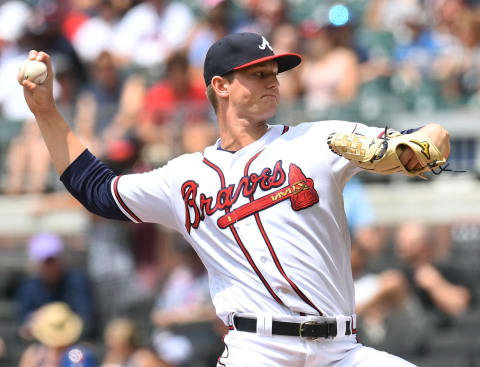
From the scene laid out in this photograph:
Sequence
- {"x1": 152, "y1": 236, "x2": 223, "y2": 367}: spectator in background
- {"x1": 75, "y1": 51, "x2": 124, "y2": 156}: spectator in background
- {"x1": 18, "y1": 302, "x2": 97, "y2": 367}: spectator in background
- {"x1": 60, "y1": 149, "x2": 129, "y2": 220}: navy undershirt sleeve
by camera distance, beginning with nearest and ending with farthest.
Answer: {"x1": 60, "y1": 149, "x2": 129, "y2": 220}: navy undershirt sleeve → {"x1": 18, "y1": 302, "x2": 97, "y2": 367}: spectator in background → {"x1": 152, "y1": 236, "x2": 223, "y2": 367}: spectator in background → {"x1": 75, "y1": 51, "x2": 124, "y2": 156}: spectator in background

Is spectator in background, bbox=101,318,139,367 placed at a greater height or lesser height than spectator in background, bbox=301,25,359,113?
lesser

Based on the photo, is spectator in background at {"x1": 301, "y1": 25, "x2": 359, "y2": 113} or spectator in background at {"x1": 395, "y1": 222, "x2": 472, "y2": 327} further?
spectator in background at {"x1": 301, "y1": 25, "x2": 359, "y2": 113}

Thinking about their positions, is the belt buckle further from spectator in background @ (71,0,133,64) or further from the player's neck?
spectator in background @ (71,0,133,64)

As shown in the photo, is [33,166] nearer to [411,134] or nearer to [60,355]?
[60,355]

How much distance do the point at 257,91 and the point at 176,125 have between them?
16.8ft

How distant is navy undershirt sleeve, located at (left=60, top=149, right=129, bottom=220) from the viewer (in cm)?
403

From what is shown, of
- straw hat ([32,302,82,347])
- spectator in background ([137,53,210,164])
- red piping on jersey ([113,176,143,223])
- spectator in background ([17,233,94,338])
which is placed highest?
spectator in background ([137,53,210,164])

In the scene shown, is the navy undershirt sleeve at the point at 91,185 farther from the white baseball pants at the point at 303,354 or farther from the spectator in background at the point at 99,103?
the spectator in background at the point at 99,103

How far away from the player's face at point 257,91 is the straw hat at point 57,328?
381 centimetres

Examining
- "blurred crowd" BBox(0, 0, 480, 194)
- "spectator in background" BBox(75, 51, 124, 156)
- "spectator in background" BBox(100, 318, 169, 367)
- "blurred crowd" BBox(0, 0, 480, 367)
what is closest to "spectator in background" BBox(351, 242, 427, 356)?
"blurred crowd" BBox(0, 0, 480, 367)

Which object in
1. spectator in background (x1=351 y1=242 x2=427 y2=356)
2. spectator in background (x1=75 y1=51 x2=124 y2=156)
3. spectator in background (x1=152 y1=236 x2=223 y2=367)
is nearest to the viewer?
spectator in background (x1=351 y1=242 x2=427 y2=356)

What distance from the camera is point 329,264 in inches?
143

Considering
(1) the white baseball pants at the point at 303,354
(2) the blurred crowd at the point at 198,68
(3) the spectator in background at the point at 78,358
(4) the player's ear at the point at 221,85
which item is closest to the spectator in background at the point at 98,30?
(2) the blurred crowd at the point at 198,68

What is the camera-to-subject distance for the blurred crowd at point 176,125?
23.9 feet
